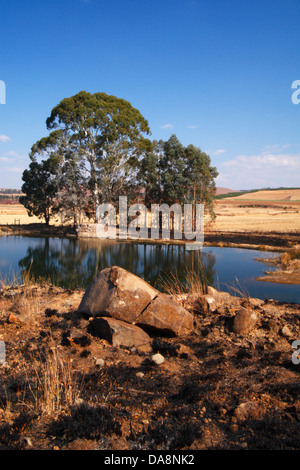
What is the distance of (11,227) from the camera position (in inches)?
1368

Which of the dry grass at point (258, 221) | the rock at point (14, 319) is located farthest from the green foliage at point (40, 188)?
the rock at point (14, 319)

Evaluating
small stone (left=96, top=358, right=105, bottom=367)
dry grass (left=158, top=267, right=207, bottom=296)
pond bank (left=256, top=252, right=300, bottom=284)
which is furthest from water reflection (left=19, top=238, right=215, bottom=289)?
small stone (left=96, top=358, right=105, bottom=367)

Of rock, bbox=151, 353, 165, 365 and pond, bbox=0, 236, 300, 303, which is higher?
rock, bbox=151, 353, 165, 365

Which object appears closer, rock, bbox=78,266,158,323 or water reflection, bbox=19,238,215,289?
rock, bbox=78,266,158,323

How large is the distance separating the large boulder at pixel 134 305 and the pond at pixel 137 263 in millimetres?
4614

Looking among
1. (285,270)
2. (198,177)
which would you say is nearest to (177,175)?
(198,177)

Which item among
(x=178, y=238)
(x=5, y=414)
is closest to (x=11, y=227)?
(x=178, y=238)

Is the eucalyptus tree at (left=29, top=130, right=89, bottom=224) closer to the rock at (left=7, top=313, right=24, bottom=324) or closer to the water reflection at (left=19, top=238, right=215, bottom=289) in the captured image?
the water reflection at (left=19, top=238, right=215, bottom=289)

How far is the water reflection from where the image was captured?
15.1m

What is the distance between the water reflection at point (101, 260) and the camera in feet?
49.6

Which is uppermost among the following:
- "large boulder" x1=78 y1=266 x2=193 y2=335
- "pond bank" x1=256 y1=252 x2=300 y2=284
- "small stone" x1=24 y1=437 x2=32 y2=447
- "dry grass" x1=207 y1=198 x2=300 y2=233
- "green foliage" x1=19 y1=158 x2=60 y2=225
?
"green foliage" x1=19 y1=158 x2=60 y2=225

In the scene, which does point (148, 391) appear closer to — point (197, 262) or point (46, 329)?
point (46, 329)

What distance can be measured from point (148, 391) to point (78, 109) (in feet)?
93.3

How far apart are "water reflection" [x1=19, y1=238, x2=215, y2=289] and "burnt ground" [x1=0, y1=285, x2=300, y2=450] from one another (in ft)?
20.1
